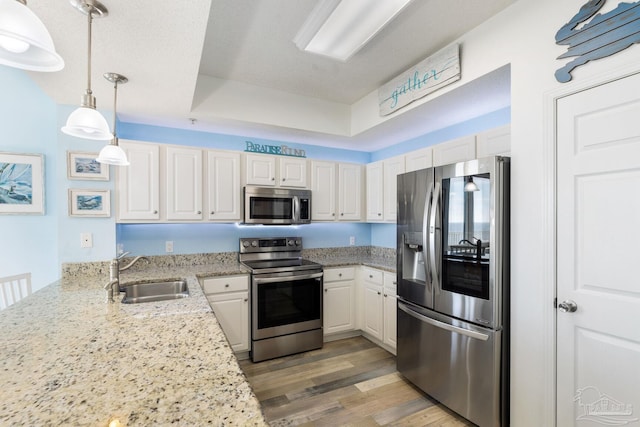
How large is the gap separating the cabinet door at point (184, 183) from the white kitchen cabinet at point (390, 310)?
6.73 ft

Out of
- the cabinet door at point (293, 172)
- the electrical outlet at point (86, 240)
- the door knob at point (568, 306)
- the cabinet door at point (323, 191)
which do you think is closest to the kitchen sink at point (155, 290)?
the electrical outlet at point (86, 240)

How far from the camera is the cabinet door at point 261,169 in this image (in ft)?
10.3

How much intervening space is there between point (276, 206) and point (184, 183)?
0.96 metres

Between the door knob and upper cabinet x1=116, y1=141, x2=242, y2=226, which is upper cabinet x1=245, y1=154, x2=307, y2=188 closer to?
upper cabinet x1=116, y1=141, x2=242, y2=226

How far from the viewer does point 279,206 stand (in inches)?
127

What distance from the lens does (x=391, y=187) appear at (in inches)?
129

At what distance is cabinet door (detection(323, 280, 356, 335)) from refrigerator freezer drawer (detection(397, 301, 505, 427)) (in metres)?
0.93

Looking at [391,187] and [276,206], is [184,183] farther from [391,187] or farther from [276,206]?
[391,187]

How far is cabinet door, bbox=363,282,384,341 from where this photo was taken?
122 inches

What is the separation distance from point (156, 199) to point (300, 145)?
6.04 feet

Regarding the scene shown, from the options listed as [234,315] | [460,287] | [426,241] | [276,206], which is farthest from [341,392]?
[276,206]

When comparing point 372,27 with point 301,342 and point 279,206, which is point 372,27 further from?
point 301,342

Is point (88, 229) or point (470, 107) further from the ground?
point (470, 107)

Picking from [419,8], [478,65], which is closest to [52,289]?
[419,8]
